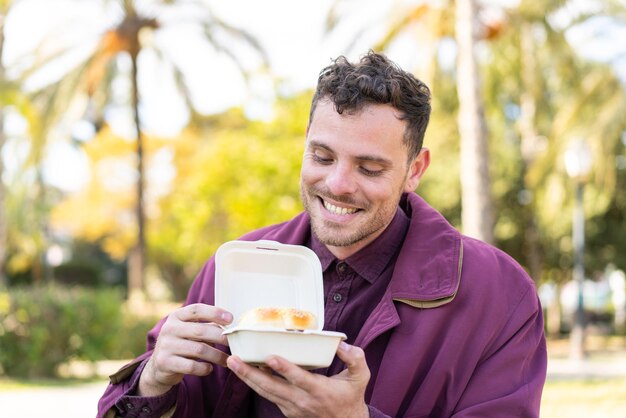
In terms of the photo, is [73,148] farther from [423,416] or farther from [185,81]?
[423,416]

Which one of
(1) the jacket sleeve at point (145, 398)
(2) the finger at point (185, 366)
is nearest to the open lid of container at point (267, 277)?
(2) the finger at point (185, 366)

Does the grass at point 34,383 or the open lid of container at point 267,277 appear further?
the grass at point 34,383

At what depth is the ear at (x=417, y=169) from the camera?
2.95 m

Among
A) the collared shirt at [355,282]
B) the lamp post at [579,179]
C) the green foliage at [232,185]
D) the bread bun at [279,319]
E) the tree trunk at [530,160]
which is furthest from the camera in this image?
the tree trunk at [530,160]

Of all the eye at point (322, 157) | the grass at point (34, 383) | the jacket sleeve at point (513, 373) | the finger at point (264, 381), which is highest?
the eye at point (322, 157)

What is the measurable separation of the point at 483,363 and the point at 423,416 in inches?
9.3

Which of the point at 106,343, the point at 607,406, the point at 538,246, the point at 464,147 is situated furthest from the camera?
the point at 538,246

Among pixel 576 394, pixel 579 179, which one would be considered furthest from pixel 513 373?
pixel 579 179

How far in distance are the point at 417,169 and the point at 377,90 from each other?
1.42ft

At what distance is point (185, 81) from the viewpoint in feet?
81.4

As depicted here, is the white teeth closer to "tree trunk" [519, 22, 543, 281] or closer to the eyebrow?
the eyebrow

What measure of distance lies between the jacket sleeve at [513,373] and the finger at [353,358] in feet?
1.39

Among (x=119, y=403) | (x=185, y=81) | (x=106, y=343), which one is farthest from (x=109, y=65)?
(x=119, y=403)

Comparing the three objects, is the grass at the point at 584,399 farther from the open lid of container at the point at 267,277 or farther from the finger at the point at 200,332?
the finger at the point at 200,332
